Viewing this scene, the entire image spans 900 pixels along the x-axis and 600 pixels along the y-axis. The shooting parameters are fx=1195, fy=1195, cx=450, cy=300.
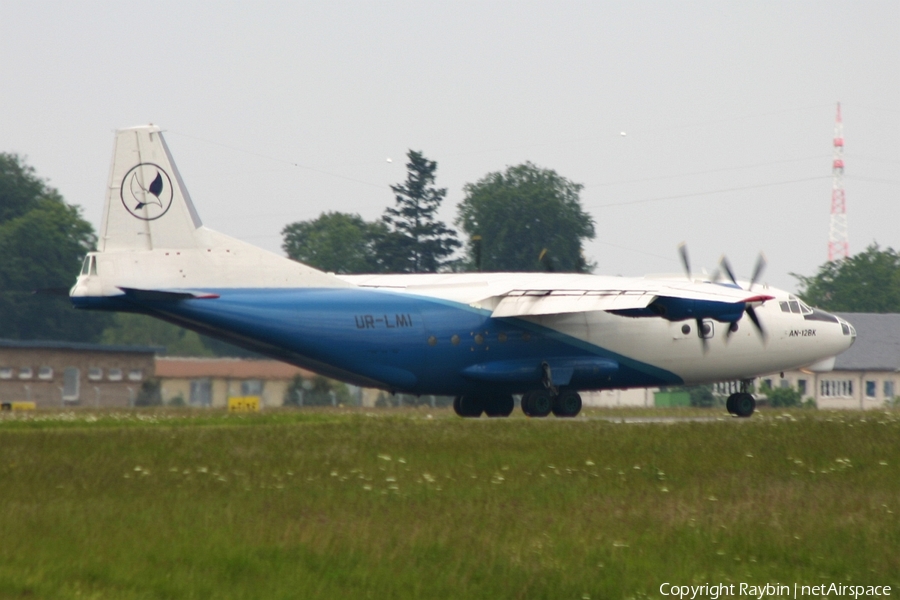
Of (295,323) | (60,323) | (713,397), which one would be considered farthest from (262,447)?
(60,323)

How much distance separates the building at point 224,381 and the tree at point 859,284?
65.9 metres

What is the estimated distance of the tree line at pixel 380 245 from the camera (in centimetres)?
7575

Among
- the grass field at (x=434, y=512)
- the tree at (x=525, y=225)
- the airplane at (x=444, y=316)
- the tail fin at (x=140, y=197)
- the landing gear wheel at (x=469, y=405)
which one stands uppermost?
the tree at (x=525, y=225)

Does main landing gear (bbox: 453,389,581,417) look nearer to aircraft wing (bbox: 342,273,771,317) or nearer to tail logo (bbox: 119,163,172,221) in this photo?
aircraft wing (bbox: 342,273,771,317)

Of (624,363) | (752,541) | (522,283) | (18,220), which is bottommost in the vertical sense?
(752,541)

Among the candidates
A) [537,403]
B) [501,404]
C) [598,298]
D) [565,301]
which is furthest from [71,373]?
[598,298]

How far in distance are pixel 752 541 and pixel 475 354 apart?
19568 mm

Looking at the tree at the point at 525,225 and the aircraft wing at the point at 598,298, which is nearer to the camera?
the aircraft wing at the point at 598,298

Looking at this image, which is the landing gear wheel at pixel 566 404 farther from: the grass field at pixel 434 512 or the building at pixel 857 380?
the building at pixel 857 380

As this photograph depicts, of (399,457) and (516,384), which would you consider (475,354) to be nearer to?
(516,384)

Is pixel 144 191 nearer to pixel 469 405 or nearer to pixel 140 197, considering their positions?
pixel 140 197

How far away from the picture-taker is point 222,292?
3259 centimetres

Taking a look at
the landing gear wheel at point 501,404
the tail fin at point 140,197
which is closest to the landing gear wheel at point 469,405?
the landing gear wheel at point 501,404

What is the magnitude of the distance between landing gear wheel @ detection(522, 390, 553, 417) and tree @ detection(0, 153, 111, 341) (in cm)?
3994
